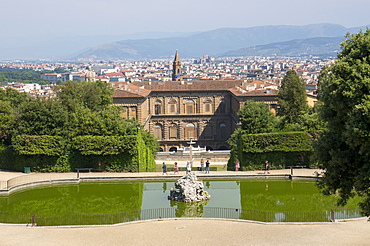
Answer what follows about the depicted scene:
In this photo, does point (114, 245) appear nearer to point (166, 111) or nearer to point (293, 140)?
point (293, 140)

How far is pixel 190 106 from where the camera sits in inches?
3132

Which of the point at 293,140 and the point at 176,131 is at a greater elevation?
the point at 293,140

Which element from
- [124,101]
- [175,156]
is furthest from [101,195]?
[124,101]

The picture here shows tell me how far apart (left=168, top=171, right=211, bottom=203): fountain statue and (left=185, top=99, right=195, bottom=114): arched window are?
153ft

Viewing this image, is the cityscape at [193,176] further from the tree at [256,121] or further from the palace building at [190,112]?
the palace building at [190,112]

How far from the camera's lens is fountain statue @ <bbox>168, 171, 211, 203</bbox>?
32.5 meters

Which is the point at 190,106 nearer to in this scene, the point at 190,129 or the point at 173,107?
the point at 173,107

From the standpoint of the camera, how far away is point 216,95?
259 feet

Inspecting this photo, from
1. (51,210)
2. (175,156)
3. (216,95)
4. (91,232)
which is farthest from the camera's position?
(216,95)

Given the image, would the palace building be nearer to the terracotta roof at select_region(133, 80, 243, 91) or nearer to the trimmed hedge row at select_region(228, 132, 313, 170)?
the terracotta roof at select_region(133, 80, 243, 91)

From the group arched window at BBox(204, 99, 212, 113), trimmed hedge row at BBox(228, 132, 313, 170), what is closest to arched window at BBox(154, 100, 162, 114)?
arched window at BBox(204, 99, 212, 113)

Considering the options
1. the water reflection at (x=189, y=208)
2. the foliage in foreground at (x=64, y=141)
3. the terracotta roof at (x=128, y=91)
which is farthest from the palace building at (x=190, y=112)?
the water reflection at (x=189, y=208)

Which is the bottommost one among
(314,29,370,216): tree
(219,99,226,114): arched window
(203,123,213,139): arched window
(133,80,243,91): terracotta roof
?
(203,123,213,139): arched window

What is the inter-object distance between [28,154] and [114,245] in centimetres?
1947
